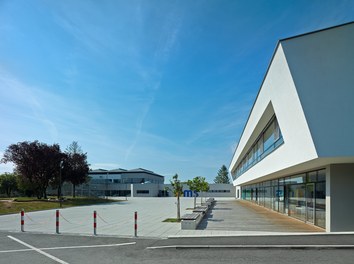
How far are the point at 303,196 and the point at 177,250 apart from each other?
12.0 metres

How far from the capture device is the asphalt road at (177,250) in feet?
29.4

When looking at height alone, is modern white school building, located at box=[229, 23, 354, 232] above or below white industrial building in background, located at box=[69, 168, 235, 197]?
above

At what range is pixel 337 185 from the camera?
13.9 metres

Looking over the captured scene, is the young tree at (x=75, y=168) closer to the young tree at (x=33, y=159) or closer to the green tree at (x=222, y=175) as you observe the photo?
the young tree at (x=33, y=159)

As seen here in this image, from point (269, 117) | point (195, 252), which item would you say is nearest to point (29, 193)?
point (269, 117)

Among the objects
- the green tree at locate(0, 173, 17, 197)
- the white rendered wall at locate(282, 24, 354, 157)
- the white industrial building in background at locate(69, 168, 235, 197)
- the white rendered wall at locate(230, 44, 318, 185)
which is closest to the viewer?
the white rendered wall at locate(282, 24, 354, 157)

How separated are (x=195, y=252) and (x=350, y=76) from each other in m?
8.92

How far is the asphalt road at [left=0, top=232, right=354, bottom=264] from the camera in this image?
8.96 metres

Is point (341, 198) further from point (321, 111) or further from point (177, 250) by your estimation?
point (177, 250)

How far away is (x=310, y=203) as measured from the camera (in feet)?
58.6

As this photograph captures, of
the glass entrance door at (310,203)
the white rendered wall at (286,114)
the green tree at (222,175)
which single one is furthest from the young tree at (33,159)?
the green tree at (222,175)

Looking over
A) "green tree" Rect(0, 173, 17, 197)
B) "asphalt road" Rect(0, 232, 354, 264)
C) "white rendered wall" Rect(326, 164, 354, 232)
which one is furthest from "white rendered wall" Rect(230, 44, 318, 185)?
"green tree" Rect(0, 173, 17, 197)

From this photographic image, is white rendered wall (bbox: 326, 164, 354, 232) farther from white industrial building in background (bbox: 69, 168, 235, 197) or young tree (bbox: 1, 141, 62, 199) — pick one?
white industrial building in background (bbox: 69, 168, 235, 197)

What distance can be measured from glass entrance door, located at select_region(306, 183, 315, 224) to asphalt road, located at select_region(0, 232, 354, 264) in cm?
546
